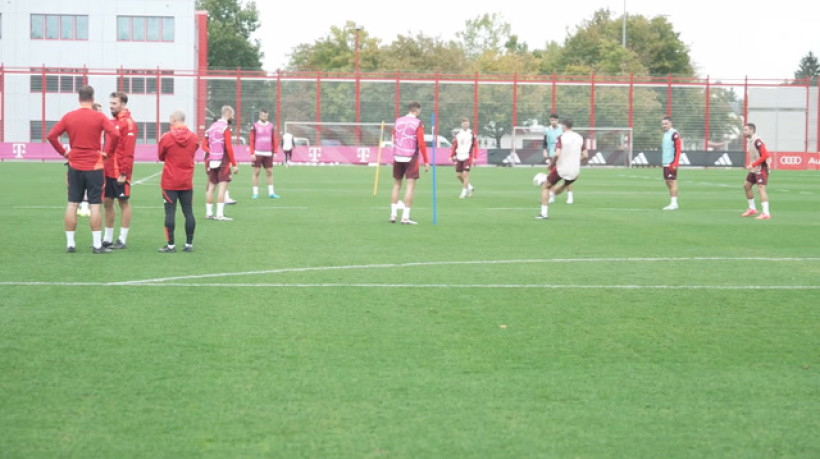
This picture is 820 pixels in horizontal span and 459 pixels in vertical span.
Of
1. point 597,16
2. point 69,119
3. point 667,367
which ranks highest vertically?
point 597,16

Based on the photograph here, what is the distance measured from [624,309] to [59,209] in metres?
14.5

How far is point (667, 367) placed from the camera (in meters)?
7.04

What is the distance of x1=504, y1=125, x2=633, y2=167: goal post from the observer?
56875 millimetres

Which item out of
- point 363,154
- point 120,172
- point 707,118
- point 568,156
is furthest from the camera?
point 707,118

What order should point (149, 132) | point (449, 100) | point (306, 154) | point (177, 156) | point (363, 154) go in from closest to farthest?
1. point (177, 156)
2. point (306, 154)
3. point (363, 154)
4. point (449, 100)
5. point (149, 132)

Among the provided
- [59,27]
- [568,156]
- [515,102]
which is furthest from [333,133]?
[568,156]

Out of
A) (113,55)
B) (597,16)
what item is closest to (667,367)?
(113,55)

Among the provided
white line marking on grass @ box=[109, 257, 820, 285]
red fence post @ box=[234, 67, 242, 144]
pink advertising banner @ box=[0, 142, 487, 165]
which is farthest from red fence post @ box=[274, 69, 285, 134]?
white line marking on grass @ box=[109, 257, 820, 285]

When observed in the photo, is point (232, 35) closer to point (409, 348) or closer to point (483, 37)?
point (483, 37)

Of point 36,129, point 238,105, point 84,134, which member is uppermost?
point 238,105

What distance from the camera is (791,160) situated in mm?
58125

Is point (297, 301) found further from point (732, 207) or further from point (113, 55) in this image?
point (113, 55)

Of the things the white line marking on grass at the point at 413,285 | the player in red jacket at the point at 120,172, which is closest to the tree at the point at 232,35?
the player in red jacket at the point at 120,172

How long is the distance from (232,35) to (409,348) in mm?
109351
